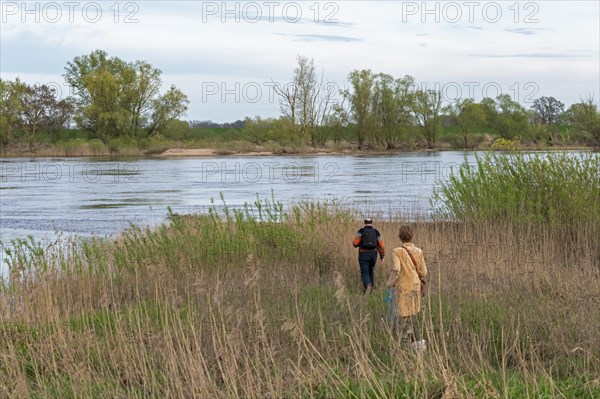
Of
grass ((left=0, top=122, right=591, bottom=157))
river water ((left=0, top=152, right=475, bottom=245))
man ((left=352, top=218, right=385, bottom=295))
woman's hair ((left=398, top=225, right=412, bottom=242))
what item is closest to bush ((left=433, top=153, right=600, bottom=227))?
river water ((left=0, top=152, right=475, bottom=245))

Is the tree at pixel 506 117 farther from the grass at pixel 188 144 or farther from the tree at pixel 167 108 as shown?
the tree at pixel 167 108

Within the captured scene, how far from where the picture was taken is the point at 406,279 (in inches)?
380

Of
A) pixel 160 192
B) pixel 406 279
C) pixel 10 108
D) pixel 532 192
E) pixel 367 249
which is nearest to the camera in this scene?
pixel 406 279

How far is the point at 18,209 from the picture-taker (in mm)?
32250

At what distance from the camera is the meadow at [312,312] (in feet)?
24.7

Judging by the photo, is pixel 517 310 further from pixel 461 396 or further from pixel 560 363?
pixel 461 396

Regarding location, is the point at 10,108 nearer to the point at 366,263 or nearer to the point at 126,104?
the point at 126,104

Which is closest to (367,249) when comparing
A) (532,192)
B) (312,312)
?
(312,312)

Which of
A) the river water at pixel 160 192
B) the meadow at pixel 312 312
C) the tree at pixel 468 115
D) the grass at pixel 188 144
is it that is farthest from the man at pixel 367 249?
the tree at pixel 468 115

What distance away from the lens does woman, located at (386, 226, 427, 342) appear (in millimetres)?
9523

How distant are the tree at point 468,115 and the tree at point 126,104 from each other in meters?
33.6

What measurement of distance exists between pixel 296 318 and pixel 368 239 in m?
2.74

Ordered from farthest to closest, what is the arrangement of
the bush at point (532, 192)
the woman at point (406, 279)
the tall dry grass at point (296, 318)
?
the bush at point (532, 192), the woman at point (406, 279), the tall dry grass at point (296, 318)

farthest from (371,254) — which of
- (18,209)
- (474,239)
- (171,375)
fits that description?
(18,209)
